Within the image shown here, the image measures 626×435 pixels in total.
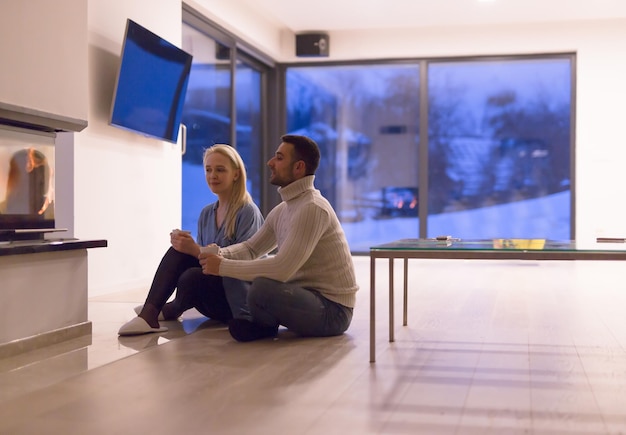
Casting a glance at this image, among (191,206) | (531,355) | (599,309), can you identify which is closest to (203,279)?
(531,355)

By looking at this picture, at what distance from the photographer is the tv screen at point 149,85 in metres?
5.04

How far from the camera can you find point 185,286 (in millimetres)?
3430

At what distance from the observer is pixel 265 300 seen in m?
3.10

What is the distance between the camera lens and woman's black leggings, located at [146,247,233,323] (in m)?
3.38

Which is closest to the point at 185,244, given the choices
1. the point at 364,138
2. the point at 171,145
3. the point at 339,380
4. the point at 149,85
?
the point at 339,380

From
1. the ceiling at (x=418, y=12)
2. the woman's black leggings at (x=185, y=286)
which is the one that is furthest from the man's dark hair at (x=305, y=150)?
the ceiling at (x=418, y=12)

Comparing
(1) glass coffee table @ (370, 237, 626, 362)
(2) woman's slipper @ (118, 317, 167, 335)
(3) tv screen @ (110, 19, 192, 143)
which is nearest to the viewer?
(1) glass coffee table @ (370, 237, 626, 362)

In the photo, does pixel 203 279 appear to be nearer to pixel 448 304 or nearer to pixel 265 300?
pixel 265 300

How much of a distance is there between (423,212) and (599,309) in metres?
4.77

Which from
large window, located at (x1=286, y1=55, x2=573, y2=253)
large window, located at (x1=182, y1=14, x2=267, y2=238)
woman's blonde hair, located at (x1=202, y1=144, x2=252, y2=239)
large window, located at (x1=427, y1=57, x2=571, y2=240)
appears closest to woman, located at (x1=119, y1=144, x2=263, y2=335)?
woman's blonde hair, located at (x1=202, y1=144, x2=252, y2=239)

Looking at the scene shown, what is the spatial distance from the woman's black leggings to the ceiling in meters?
4.40

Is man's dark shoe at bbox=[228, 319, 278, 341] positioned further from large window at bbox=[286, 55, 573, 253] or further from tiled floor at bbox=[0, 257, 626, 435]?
large window at bbox=[286, 55, 573, 253]

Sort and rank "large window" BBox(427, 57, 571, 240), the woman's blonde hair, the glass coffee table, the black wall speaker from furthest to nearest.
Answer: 1. "large window" BBox(427, 57, 571, 240)
2. the black wall speaker
3. the woman's blonde hair
4. the glass coffee table

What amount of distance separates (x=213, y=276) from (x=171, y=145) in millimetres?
2874
